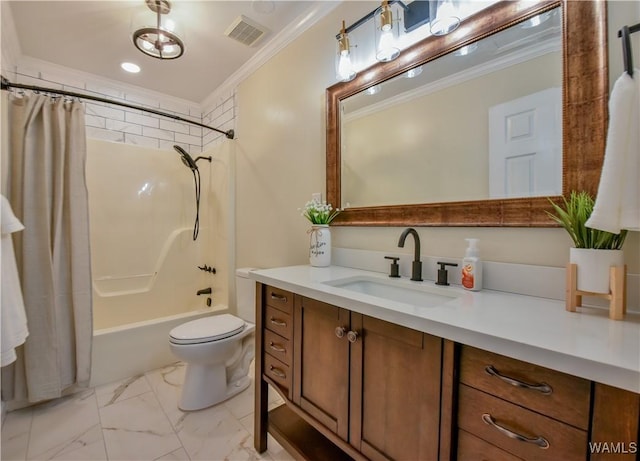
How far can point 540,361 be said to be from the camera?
1.76 ft

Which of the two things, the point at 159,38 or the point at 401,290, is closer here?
the point at 401,290

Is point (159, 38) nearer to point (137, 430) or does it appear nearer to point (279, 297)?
point (279, 297)

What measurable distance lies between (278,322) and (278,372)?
22 centimetres

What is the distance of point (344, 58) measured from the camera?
1473 millimetres

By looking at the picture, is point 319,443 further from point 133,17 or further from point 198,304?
point 133,17

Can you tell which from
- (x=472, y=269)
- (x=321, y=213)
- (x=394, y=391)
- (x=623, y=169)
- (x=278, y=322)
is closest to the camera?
(x=623, y=169)

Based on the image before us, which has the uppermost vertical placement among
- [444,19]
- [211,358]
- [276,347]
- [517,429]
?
[444,19]

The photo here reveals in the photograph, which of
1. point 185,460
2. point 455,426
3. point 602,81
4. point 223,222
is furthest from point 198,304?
point 602,81

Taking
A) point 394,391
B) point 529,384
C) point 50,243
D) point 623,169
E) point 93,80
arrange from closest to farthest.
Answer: point 529,384 < point 623,169 < point 394,391 < point 50,243 < point 93,80

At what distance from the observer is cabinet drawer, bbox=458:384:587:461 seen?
1.74ft

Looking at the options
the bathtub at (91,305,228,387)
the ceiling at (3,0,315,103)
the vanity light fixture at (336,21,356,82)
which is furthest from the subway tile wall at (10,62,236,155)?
the bathtub at (91,305,228,387)

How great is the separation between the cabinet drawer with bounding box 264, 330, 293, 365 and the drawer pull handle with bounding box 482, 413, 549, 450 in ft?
2.39

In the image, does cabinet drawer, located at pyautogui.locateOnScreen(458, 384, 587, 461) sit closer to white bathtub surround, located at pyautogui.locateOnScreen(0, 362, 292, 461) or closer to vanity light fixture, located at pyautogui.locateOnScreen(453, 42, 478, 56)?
white bathtub surround, located at pyautogui.locateOnScreen(0, 362, 292, 461)

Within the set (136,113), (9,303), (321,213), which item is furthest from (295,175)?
(136,113)
